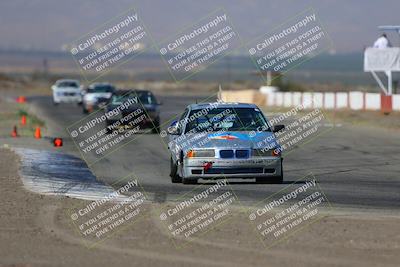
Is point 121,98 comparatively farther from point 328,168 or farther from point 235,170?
point 235,170

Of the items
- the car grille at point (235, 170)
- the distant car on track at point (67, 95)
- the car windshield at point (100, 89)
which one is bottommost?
the distant car on track at point (67, 95)

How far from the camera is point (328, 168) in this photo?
69.2 ft

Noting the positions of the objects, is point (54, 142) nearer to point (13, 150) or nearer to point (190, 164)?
point (13, 150)

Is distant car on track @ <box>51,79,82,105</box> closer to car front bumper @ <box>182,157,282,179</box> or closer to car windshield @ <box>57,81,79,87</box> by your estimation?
car windshield @ <box>57,81,79,87</box>

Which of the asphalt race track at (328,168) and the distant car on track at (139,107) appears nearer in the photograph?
the asphalt race track at (328,168)

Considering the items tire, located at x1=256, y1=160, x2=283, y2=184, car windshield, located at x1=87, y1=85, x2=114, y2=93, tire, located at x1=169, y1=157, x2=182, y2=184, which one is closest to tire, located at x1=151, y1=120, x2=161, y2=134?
car windshield, located at x1=87, y1=85, x2=114, y2=93

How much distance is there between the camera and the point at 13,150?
24.5 meters

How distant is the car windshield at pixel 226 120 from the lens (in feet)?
56.9

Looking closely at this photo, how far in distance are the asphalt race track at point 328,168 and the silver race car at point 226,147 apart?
0.29m

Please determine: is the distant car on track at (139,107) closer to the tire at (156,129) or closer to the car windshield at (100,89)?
the tire at (156,129)

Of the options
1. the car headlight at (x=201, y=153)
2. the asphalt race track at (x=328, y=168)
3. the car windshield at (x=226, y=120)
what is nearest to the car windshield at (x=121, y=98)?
the asphalt race track at (x=328, y=168)

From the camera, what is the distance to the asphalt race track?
15.5m

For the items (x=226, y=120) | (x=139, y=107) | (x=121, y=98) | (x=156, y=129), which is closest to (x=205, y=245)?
(x=226, y=120)

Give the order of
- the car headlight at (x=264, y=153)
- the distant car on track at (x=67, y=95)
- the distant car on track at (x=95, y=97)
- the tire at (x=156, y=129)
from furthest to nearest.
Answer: the distant car on track at (x=67, y=95) → the distant car on track at (x=95, y=97) → the tire at (x=156, y=129) → the car headlight at (x=264, y=153)
